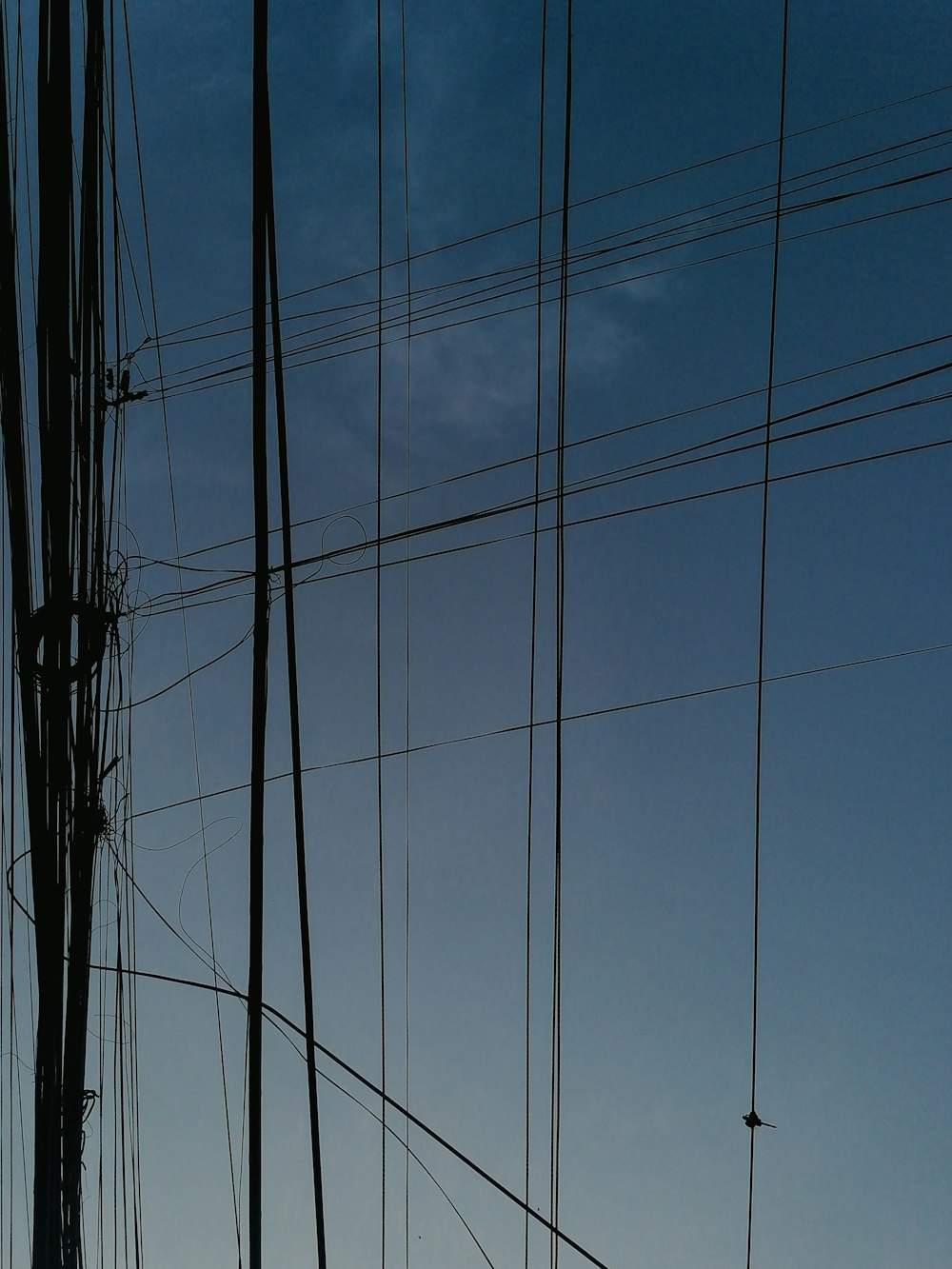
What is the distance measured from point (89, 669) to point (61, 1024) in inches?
52.0

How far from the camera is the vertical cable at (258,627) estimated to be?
2.43 metres

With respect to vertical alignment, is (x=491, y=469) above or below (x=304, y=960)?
above

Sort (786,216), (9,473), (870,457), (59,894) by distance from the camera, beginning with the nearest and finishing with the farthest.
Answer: (9,473) → (59,894) → (870,457) → (786,216)

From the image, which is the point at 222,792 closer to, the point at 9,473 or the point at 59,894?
the point at 59,894

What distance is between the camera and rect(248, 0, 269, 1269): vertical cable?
7.97 feet

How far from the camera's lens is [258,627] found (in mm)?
2711

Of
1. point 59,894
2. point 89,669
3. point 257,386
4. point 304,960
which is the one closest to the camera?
point 257,386

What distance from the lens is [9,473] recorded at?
3.14 meters

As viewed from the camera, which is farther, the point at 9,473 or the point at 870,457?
the point at 870,457

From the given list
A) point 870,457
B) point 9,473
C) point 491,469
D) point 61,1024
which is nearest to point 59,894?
point 61,1024

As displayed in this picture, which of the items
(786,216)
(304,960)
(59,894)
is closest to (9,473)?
(59,894)

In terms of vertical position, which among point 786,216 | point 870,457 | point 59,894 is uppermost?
point 786,216

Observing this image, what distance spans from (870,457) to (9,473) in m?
4.97

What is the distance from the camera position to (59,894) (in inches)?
140
